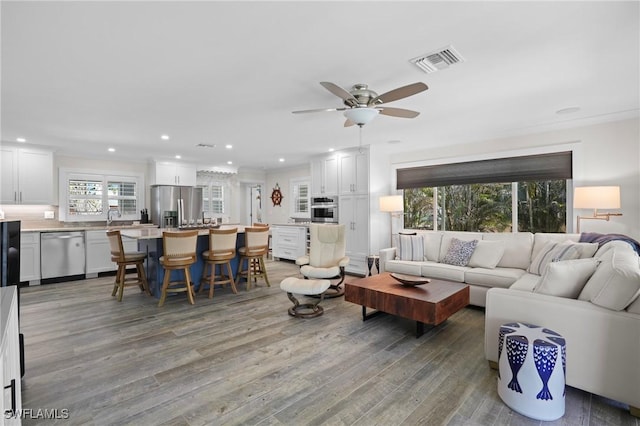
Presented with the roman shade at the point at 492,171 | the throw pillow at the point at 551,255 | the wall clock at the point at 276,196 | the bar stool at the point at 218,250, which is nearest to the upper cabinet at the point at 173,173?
the wall clock at the point at 276,196

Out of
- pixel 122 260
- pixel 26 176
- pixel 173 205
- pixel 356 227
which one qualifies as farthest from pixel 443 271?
pixel 26 176

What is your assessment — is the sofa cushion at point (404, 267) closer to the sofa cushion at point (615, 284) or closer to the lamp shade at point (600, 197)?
the lamp shade at point (600, 197)

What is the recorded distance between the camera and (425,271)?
444 cm

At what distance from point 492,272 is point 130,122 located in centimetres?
498

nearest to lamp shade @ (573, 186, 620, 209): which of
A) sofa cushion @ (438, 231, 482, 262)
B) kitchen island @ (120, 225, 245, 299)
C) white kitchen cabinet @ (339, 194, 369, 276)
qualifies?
sofa cushion @ (438, 231, 482, 262)

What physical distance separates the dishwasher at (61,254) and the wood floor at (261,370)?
1918 mm

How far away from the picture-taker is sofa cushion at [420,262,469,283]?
4.12 meters

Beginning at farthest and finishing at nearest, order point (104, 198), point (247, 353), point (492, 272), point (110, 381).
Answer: point (104, 198)
point (492, 272)
point (247, 353)
point (110, 381)

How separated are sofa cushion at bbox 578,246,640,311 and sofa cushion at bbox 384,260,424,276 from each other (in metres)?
2.33

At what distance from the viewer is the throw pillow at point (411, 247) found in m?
4.84

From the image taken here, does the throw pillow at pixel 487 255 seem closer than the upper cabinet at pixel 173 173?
Yes

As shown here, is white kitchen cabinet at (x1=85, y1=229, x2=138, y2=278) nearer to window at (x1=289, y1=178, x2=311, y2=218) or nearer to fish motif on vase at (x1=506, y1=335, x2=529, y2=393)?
window at (x1=289, y1=178, x2=311, y2=218)

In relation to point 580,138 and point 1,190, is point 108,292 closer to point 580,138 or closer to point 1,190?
point 1,190

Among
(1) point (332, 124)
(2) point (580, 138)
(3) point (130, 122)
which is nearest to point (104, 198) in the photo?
(3) point (130, 122)
